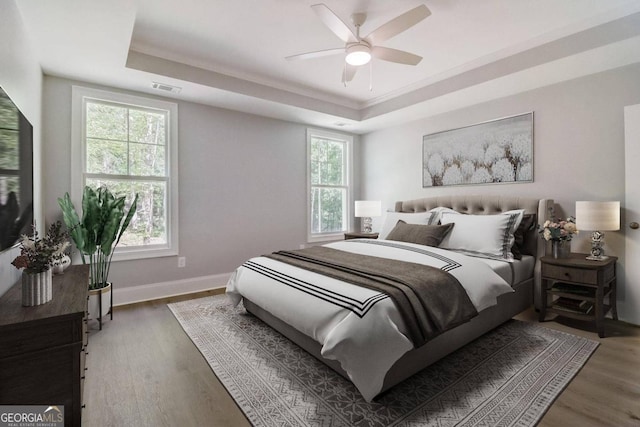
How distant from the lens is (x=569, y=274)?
267 centimetres

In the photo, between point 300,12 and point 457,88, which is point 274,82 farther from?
point 457,88

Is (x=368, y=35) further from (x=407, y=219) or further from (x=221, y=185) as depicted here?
(x=221, y=185)

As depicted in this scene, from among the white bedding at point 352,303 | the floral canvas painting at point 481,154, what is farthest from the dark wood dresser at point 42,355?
the floral canvas painting at point 481,154

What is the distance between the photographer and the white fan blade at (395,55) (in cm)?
248

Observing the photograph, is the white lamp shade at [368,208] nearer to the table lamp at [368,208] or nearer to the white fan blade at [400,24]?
the table lamp at [368,208]

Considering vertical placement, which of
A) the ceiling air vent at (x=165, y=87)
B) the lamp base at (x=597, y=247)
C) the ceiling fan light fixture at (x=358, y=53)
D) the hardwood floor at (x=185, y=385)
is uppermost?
the ceiling air vent at (x=165, y=87)

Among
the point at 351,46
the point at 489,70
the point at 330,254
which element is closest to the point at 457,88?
the point at 489,70

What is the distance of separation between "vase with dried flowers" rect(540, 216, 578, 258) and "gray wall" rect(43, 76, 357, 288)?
3.17m

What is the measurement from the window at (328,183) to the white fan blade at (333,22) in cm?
263

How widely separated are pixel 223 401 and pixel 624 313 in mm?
3555

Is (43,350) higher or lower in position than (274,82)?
lower

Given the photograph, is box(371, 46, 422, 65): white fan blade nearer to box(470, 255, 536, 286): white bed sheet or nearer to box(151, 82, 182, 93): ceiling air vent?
box(470, 255, 536, 286): white bed sheet

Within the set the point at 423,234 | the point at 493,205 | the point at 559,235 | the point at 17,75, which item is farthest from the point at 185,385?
the point at 493,205

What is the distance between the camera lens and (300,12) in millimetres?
2486
